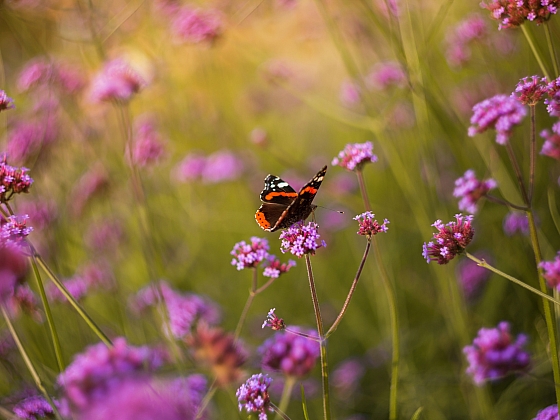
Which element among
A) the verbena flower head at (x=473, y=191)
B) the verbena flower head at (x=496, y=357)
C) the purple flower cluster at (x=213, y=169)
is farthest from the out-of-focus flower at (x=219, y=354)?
the purple flower cluster at (x=213, y=169)

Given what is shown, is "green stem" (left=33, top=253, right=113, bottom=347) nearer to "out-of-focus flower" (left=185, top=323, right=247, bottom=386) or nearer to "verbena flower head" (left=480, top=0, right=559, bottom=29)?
"out-of-focus flower" (left=185, top=323, right=247, bottom=386)

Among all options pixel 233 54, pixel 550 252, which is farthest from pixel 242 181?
pixel 233 54

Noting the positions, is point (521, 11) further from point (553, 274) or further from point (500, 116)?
point (553, 274)

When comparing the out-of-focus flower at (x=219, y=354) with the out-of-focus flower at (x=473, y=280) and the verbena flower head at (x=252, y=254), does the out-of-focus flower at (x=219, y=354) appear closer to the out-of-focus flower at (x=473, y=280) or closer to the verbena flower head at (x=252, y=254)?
the verbena flower head at (x=252, y=254)

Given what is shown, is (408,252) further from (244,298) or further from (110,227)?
(110,227)

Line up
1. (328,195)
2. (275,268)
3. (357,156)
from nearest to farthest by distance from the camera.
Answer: (275,268), (357,156), (328,195)

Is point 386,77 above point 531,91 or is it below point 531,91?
above

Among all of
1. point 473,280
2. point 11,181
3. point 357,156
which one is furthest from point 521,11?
point 11,181
